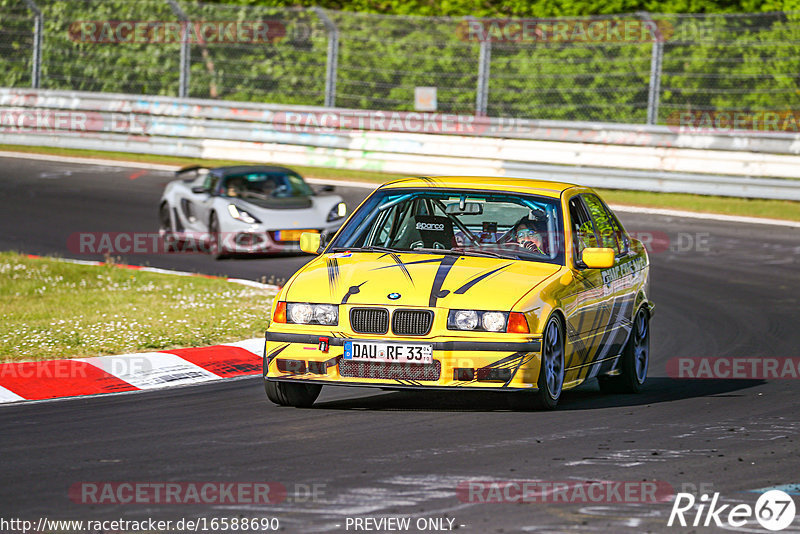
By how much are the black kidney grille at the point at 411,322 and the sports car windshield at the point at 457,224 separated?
98 cm

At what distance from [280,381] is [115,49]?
837 inches

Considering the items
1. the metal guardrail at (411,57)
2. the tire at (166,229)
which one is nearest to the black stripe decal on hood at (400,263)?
the tire at (166,229)

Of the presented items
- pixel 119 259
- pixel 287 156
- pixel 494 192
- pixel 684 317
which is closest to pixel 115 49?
pixel 287 156

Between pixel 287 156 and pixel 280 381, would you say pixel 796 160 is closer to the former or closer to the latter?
pixel 287 156

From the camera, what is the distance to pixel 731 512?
5.80m

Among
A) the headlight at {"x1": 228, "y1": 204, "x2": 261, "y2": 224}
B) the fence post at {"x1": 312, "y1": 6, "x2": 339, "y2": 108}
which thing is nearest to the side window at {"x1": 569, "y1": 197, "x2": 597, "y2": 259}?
the headlight at {"x1": 228, "y1": 204, "x2": 261, "y2": 224}

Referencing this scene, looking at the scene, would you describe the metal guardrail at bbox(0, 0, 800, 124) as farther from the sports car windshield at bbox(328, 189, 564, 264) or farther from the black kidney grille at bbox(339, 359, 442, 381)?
the black kidney grille at bbox(339, 359, 442, 381)

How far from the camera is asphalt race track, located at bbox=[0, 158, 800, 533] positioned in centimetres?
575

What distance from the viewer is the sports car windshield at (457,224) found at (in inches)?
353

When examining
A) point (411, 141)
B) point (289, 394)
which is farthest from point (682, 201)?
point (289, 394)

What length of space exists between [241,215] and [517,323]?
32.3ft

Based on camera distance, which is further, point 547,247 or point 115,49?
point 115,49

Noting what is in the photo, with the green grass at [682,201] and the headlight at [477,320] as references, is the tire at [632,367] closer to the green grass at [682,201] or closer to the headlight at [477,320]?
the headlight at [477,320]

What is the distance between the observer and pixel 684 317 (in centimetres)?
1330
